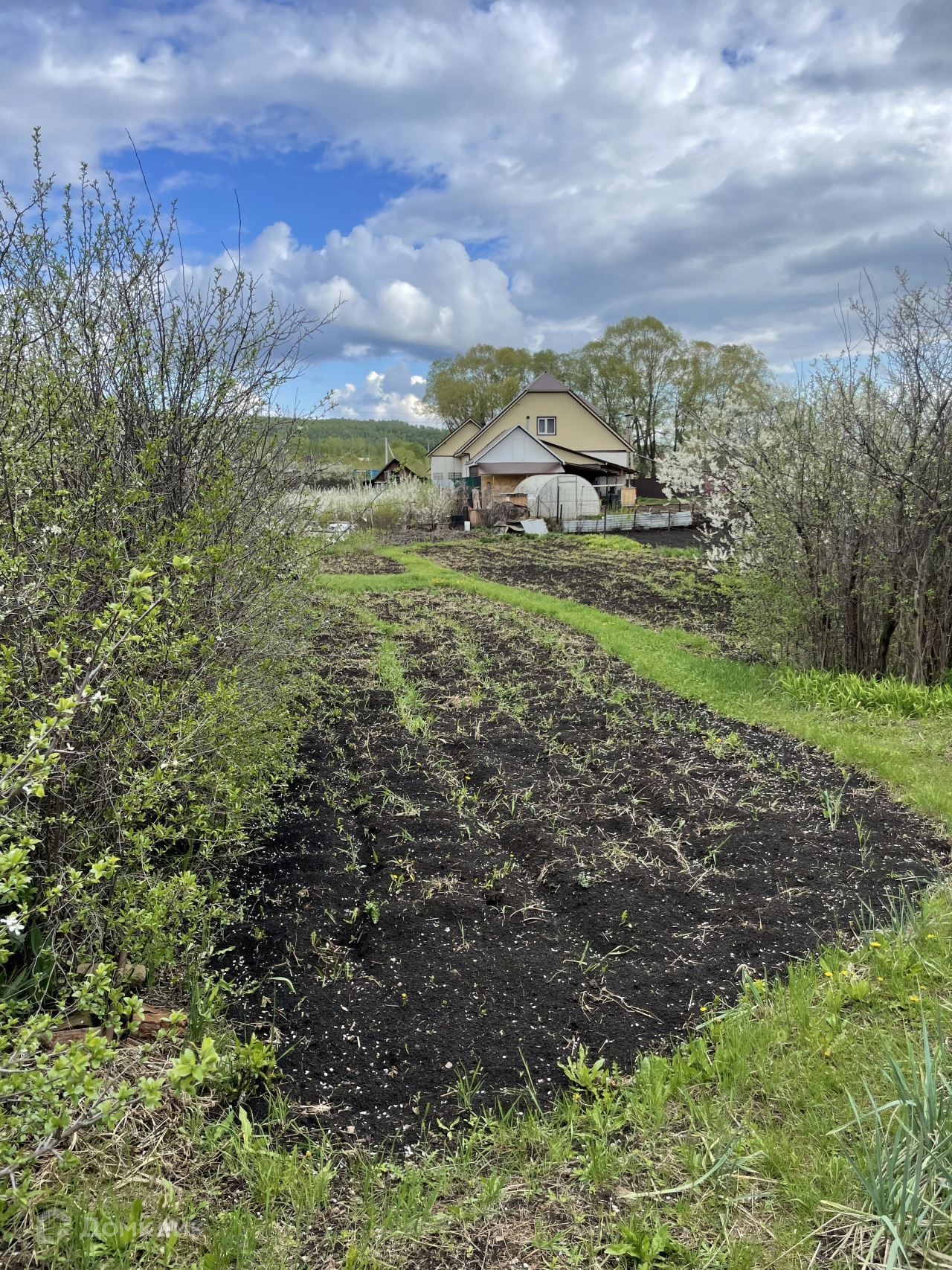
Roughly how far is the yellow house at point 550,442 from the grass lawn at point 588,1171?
32.3 metres

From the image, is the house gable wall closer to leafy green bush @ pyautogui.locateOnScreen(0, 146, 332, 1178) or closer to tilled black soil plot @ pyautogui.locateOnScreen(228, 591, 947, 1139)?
tilled black soil plot @ pyautogui.locateOnScreen(228, 591, 947, 1139)

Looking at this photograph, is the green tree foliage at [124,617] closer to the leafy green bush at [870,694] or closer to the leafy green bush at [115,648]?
the leafy green bush at [115,648]

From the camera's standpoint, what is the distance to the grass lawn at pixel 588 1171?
2.18 m

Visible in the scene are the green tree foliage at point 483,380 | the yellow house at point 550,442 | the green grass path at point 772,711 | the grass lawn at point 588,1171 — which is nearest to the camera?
the grass lawn at point 588,1171

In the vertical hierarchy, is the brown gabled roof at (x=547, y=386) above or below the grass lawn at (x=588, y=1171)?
above

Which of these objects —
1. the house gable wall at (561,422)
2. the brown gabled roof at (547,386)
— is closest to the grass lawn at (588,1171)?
the house gable wall at (561,422)

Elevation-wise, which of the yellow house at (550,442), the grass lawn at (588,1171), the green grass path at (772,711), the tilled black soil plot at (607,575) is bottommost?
the grass lawn at (588,1171)

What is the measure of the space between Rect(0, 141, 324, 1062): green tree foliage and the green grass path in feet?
14.0

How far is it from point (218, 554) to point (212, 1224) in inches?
102

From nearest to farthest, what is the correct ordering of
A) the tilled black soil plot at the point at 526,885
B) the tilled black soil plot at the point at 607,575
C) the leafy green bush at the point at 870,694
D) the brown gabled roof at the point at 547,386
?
1. the tilled black soil plot at the point at 526,885
2. the leafy green bush at the point at 870,694
3. the tilled black soil plot at the point at 607,575
4. the brown gabled roof at the point at 547,386

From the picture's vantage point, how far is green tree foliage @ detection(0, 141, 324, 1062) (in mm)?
2842

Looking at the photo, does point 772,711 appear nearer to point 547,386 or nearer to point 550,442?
point 550,442

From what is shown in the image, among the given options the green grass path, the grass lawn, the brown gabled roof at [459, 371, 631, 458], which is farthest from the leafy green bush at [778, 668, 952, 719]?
the brown gabled roof at [459, 371, 631, 458]

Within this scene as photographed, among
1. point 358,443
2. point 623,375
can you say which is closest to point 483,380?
point 623,375
